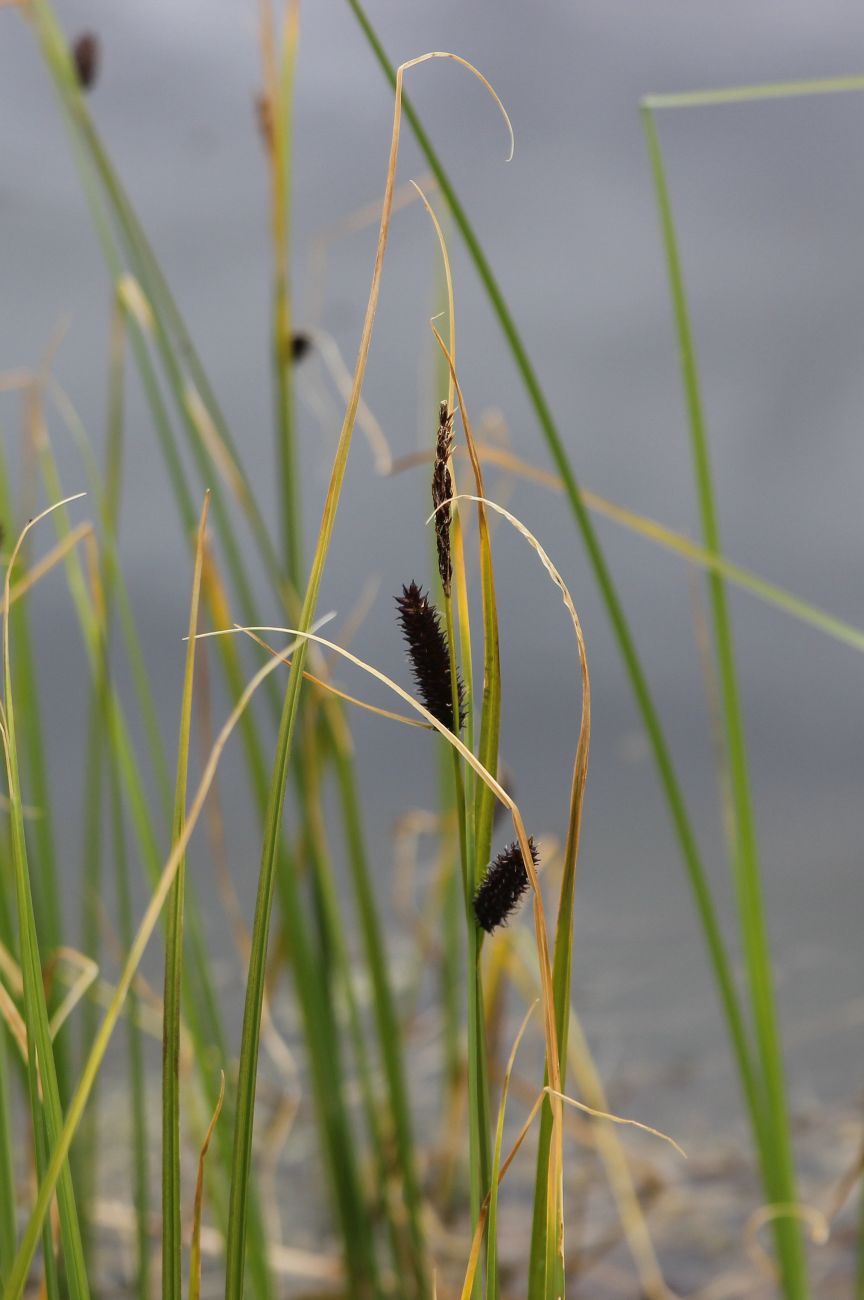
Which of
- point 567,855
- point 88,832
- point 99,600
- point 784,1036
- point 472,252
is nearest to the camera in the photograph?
point 567,855

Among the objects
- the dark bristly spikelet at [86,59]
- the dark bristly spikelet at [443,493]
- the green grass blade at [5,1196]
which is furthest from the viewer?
the dark bristly spikelet at [86,59]

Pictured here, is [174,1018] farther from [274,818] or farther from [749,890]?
[749,890]

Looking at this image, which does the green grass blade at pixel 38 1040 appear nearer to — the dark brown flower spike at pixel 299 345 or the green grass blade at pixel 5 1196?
the green grass blade at pixel 5 1196

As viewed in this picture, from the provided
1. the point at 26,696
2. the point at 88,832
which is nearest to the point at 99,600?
the point at 26,696

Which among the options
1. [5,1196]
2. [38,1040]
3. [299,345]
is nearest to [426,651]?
[38,1040]

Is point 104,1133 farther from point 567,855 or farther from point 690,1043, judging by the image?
point 567,855

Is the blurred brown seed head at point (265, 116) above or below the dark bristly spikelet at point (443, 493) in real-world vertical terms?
above

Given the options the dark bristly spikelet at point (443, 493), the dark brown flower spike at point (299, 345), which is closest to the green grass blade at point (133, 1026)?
the dark brown flower spike at point (299, 345)
